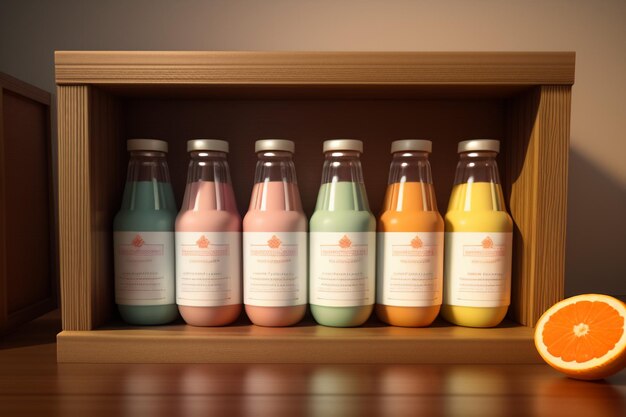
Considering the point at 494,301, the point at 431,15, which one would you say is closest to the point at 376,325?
the point at 494,301

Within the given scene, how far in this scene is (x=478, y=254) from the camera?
0.60 metres

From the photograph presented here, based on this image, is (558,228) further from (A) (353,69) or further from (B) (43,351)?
(B) (43,351)

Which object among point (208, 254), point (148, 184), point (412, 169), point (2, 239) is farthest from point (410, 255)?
point (2, 239)

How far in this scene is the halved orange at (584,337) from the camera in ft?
1.64

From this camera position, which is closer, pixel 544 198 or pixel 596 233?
pixel 544 198

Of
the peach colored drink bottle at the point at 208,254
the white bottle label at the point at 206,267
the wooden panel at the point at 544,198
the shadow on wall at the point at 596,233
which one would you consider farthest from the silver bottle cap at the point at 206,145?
the shadow on wall at the point at 596,233

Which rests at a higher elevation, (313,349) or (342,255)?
(342,255)

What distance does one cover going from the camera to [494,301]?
23.9 inches

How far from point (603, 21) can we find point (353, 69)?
1.76 ft

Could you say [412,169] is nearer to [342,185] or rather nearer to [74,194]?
[342,185]

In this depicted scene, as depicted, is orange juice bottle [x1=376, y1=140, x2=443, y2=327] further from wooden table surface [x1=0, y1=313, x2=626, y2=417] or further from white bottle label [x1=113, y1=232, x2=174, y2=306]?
white bottle label [x1=113, y1=232, x2=174, y2=306]

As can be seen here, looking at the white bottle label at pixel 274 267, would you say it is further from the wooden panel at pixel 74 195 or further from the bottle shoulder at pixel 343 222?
the wooden panel at pixel 74 195

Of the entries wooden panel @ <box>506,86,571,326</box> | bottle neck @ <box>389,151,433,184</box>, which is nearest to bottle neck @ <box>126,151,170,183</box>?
bottle neck @ <box>389,151,433,184</box>

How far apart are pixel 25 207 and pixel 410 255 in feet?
1.89
